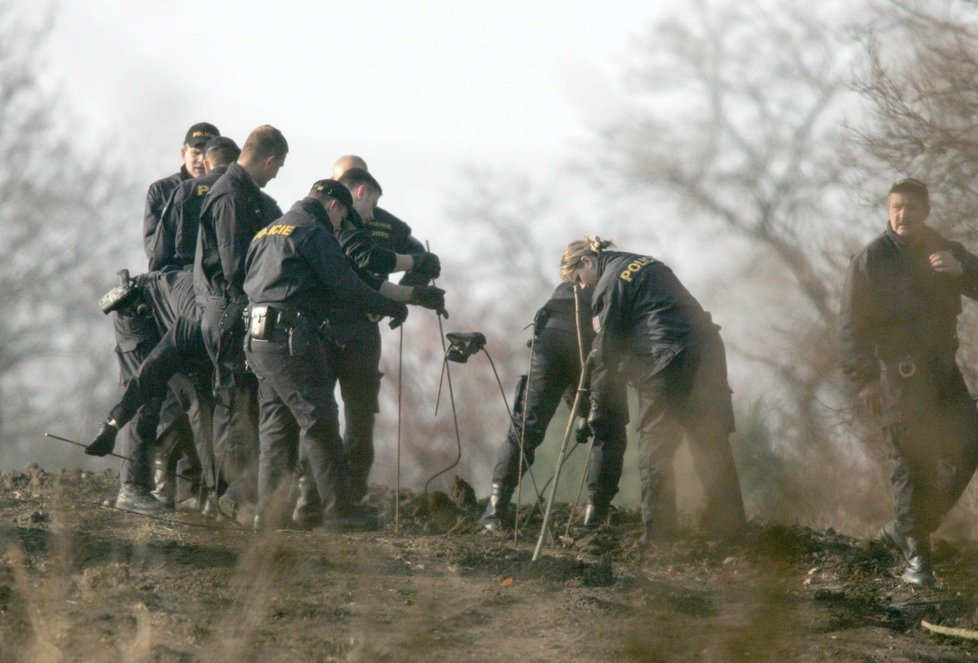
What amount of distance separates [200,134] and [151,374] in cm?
162

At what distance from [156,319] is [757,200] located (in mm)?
17583

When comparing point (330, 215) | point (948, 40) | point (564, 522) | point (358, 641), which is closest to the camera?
point (358, 641)

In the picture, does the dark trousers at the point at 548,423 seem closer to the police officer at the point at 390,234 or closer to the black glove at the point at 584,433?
the black glove at the point at 584,433

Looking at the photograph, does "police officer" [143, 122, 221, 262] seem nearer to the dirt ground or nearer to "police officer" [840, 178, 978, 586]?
the dirt ground

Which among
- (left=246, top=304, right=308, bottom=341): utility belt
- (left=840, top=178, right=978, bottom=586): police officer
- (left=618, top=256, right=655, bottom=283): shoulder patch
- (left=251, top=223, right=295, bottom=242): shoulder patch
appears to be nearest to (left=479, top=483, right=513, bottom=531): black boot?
(left=618, top=256, right=655, bottom=283): shoulder patch

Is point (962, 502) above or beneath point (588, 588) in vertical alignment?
above

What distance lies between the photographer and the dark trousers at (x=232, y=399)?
27.5 ft

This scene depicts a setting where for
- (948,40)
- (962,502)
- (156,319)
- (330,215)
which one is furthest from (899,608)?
(948,40)

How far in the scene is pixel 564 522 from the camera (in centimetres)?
972

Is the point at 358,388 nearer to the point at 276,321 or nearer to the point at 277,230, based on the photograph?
the point at 276,321

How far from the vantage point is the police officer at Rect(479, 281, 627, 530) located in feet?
29.6

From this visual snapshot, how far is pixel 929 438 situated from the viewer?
24.8 feet

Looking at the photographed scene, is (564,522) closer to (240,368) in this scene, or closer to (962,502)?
(240,368)

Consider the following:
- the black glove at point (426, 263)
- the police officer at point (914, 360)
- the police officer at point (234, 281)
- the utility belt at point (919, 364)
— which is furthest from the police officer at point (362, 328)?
the utility belt at point (919, 364)
